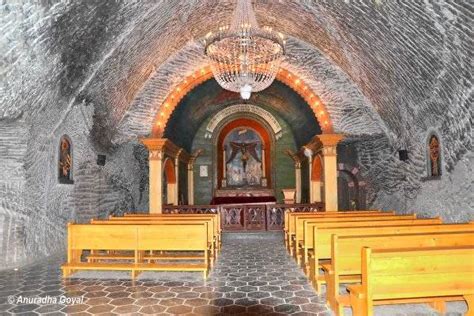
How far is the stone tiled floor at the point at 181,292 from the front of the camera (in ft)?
16.2

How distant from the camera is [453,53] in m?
6.95

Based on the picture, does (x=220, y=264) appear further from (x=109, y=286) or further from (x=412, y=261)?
(x=412, y=261)

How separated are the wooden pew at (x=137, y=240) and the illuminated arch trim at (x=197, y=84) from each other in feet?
23.2

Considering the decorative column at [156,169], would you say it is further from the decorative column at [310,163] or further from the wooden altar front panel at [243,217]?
the decorative column at [310,163]

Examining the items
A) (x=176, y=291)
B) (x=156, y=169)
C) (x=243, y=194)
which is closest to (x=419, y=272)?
(x=176, y=291)

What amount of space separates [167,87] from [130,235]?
817 cm

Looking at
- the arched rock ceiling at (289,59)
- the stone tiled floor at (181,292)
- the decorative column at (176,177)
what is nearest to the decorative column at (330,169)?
the arched rock ceiling at (289,59)

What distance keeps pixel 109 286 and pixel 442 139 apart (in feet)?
26.5

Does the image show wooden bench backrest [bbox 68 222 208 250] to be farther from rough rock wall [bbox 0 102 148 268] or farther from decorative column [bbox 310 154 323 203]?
decorative column [bbox 310 154 323 203]

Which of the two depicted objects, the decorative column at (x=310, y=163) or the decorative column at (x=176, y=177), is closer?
Result: the decorative column at (x=176, y=177)

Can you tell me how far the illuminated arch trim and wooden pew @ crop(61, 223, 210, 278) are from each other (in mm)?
7085

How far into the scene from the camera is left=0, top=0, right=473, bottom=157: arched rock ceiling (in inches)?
265

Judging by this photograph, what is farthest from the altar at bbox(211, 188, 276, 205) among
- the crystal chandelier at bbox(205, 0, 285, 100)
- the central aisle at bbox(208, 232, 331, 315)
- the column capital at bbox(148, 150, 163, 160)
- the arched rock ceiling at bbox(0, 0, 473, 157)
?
the crystal chandelier at bbox(205, 0, 285, 100)

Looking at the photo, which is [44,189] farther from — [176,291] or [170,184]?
[170,184]
